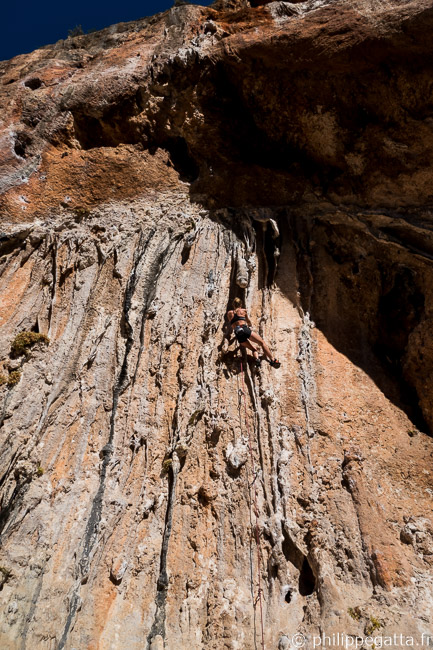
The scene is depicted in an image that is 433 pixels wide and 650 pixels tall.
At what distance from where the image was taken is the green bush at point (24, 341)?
827 centimetres

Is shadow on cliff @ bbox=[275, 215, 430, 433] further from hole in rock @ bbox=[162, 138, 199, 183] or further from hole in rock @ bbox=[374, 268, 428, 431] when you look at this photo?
hole in rock @ bbox=[162, 138, 199, 183]

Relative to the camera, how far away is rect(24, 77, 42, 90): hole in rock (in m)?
11.3

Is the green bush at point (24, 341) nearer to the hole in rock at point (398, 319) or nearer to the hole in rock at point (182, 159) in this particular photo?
the hole in rock at point (182, 159)

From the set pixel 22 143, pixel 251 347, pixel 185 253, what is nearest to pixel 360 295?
pixel 251 347

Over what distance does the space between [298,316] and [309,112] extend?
4327mm

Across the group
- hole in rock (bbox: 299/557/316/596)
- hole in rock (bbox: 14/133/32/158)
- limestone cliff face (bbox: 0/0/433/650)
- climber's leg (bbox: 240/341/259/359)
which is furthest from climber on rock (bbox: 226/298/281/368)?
hole in rock (bbox: 14/133/32/158)

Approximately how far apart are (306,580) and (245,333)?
12.6ft

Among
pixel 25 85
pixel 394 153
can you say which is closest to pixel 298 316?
pixel 394 153

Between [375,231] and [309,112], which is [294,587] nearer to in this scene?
[375,231]

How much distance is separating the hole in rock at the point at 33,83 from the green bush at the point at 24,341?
21.9ft

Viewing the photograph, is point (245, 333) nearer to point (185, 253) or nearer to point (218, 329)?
point (218, 329)

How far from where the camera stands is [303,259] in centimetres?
964

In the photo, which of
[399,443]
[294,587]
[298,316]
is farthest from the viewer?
[298,316]

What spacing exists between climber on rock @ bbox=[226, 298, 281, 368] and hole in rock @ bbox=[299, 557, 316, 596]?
312 cm
